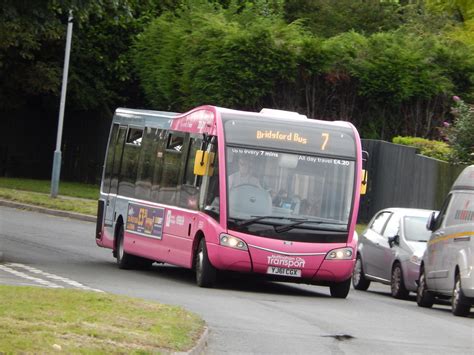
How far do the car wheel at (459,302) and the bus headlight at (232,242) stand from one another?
301cm

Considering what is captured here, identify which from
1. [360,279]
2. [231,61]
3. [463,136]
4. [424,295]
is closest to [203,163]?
[424,295]

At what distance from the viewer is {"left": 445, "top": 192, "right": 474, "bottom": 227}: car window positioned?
17891 millimetres

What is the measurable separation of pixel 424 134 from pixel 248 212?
1956 cm

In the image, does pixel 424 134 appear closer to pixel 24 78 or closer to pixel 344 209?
pixel 24 78

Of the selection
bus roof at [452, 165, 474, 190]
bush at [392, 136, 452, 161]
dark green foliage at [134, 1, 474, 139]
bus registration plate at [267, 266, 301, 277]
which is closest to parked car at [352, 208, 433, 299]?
bus roof at [452, 165, 474, 190]

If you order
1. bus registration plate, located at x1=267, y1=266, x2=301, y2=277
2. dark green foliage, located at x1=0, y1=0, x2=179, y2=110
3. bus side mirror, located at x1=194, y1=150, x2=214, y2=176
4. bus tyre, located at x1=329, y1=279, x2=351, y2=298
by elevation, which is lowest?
bus tyre, located at x1=329, y1=279, x2=351, y2=298

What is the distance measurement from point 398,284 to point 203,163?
4723 millimetres

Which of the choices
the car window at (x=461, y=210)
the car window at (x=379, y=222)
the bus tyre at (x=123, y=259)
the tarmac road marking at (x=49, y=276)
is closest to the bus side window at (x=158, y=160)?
the bus tyre at (x=123, y=259)

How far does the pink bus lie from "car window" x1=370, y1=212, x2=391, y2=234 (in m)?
3.93

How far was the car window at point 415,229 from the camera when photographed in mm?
21984

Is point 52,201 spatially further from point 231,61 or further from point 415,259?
point 415,259

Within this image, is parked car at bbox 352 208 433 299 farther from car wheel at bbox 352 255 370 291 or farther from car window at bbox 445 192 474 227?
car window at bbox 445 192 474 227

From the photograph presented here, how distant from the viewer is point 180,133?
68.5 ft

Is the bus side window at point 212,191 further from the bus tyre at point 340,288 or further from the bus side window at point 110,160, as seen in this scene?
the bus side window at point 110,160
